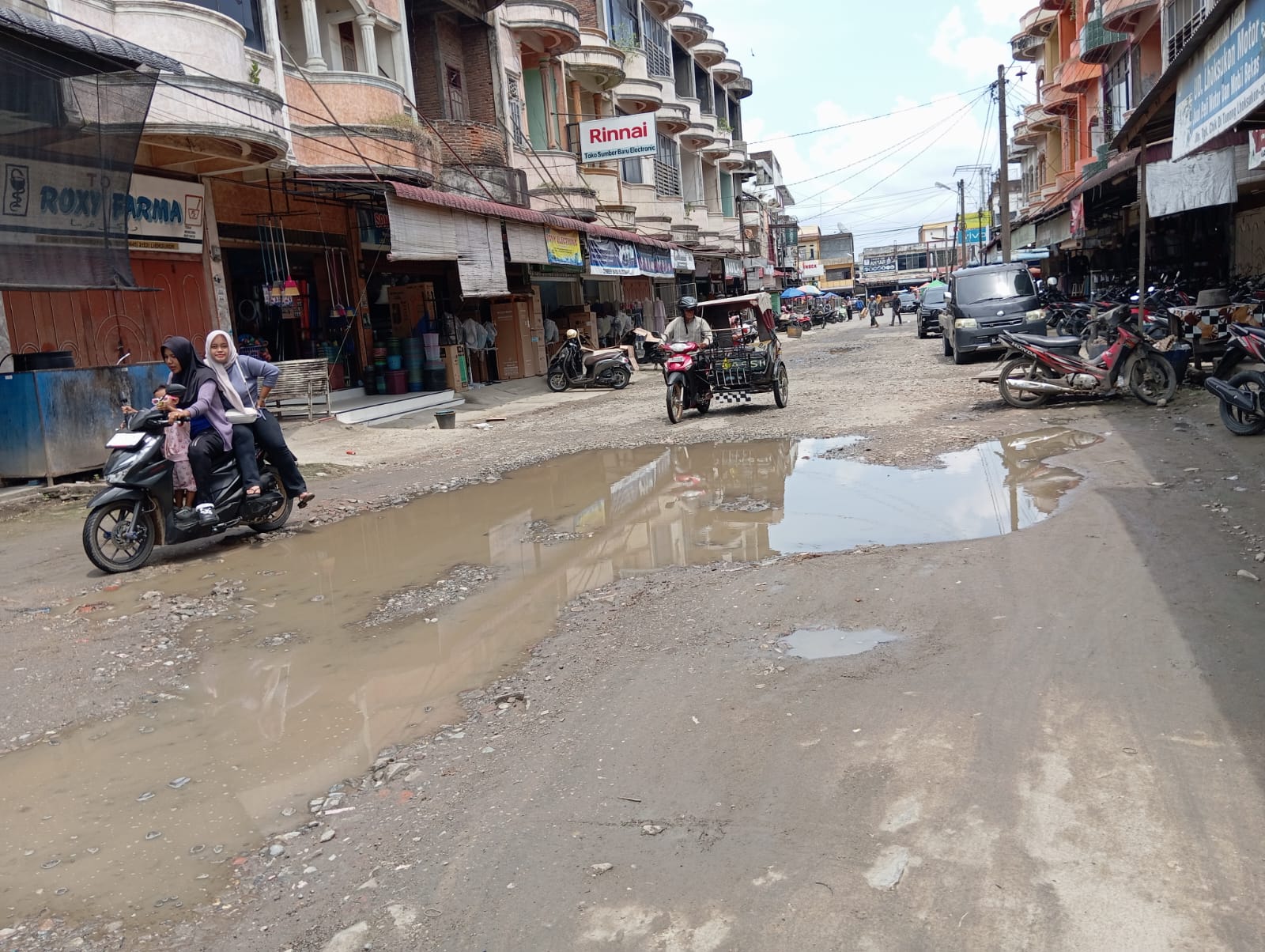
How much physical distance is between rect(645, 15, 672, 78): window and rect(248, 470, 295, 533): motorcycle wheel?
110 ft

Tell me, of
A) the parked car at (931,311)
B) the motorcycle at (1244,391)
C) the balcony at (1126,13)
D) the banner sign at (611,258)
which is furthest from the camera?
the parked car at (931,311)

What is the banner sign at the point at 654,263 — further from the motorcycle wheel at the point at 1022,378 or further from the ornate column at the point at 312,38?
the motorcycle wheel at the point at 1022,378

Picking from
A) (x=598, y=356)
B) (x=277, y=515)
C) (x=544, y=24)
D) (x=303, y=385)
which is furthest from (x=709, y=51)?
(x=277, y=515)

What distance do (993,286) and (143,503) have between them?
17785mm

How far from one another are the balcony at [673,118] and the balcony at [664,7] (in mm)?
3623

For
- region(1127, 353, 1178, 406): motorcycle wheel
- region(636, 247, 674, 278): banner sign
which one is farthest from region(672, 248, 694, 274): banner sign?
region(1127, 353, 1178, 406): motorcycle wheel

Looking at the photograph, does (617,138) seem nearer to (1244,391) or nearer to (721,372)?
(721,372)

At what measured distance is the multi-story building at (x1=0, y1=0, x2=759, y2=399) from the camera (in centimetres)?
1292

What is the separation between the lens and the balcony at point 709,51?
1918 inches

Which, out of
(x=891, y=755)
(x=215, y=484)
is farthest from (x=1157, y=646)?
(x=215, y=484)

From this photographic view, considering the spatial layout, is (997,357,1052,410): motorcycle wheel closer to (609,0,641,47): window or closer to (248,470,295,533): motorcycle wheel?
(248,470,295,533): motorcycle wheel

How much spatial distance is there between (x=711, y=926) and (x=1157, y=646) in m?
2.71

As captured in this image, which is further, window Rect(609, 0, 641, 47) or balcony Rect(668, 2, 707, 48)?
balcony Rect(668, 2, 707, 48)

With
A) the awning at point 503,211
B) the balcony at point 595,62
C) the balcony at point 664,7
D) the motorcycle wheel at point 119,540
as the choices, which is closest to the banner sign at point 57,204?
the motorcycle wheel at point 119,540
